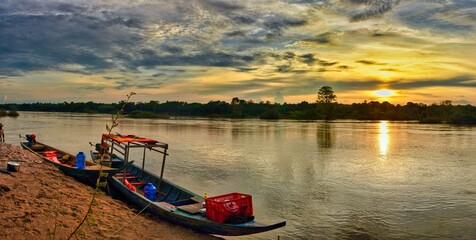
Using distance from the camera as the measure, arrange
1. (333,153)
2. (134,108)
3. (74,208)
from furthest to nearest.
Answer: (134,108)
(333,153)
(74,208)

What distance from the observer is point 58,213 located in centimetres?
909

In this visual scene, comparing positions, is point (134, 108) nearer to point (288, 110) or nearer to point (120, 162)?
point (288, 110)

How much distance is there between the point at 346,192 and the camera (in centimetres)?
1780

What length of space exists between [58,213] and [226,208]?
407cm

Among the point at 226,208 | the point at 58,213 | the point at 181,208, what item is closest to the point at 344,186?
the point at 181,208

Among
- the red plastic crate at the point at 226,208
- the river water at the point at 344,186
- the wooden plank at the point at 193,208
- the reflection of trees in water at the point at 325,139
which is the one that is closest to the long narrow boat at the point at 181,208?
the wooden plank at the point at 193,208

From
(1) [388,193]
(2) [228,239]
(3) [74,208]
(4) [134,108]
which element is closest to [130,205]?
(3) [74,208]

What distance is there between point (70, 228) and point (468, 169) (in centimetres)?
2478

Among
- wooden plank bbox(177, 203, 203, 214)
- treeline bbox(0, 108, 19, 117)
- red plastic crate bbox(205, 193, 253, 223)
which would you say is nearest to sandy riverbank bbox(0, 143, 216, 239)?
wooden plank bbox(177, 203, 203, 214)

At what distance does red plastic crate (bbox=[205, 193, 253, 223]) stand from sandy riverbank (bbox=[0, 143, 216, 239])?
3.01ft

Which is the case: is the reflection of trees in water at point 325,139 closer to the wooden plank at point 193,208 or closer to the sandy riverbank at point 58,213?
the wooden plank at point 193,208

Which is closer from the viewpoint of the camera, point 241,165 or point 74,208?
point 74,208

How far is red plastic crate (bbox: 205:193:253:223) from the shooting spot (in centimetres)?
955

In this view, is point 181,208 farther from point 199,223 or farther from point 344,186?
point 344,186
